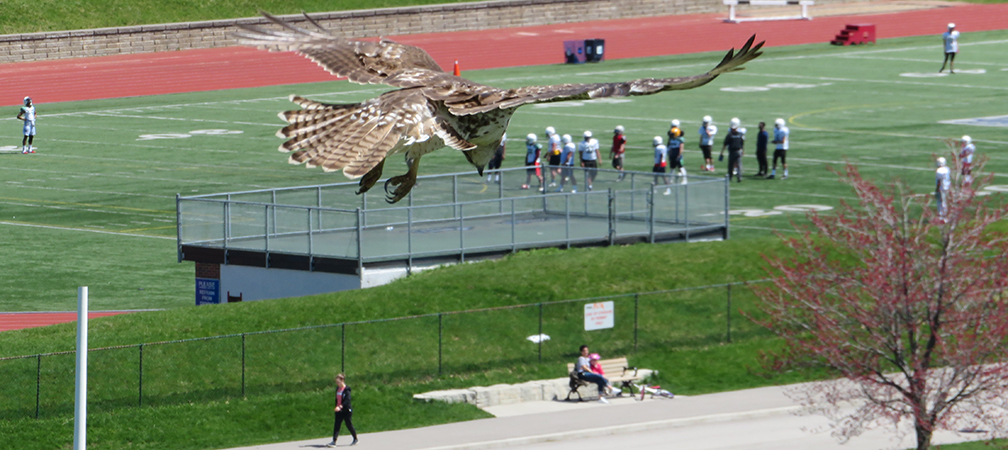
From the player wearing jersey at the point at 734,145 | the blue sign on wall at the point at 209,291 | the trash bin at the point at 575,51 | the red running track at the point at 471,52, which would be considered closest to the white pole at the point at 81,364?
the blue sign on wall at the point at 209,291

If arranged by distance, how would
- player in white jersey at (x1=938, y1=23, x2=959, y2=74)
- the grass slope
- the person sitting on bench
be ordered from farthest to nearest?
1. the grass slope
2. player in white jersey at (x1=938, y1=23, x2=959, y2=74)
3. the person sitting on bench

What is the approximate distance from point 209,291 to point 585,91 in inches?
1107

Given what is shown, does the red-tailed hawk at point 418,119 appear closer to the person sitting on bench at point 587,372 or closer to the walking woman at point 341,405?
the walking woman at point 341,405

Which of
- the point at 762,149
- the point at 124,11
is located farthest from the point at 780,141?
the point at 124,11

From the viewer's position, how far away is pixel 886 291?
2597cm

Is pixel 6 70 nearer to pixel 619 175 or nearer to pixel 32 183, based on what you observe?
pixel 32 183

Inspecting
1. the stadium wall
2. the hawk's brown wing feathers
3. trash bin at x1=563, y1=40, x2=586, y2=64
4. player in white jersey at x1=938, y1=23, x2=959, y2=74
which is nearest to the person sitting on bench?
the hawk's brown wing feathers

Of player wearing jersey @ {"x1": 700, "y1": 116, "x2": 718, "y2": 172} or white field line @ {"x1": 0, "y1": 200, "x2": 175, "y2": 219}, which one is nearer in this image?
white field line @ {"x1": 0, "y1": 200, "x2": 175, "y2": 219}

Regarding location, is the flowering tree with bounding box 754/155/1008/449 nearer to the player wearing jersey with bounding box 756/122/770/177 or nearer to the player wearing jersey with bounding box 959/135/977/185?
the player wearing jersey with bounding box 959/135/977/185

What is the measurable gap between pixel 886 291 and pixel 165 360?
13.9 m

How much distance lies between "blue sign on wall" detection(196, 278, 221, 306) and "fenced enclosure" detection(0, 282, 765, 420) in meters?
6.73

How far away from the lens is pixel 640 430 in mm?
30516

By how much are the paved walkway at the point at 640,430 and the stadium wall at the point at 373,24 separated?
4380 centimetres

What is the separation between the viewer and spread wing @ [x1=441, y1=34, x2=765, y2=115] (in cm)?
1092
